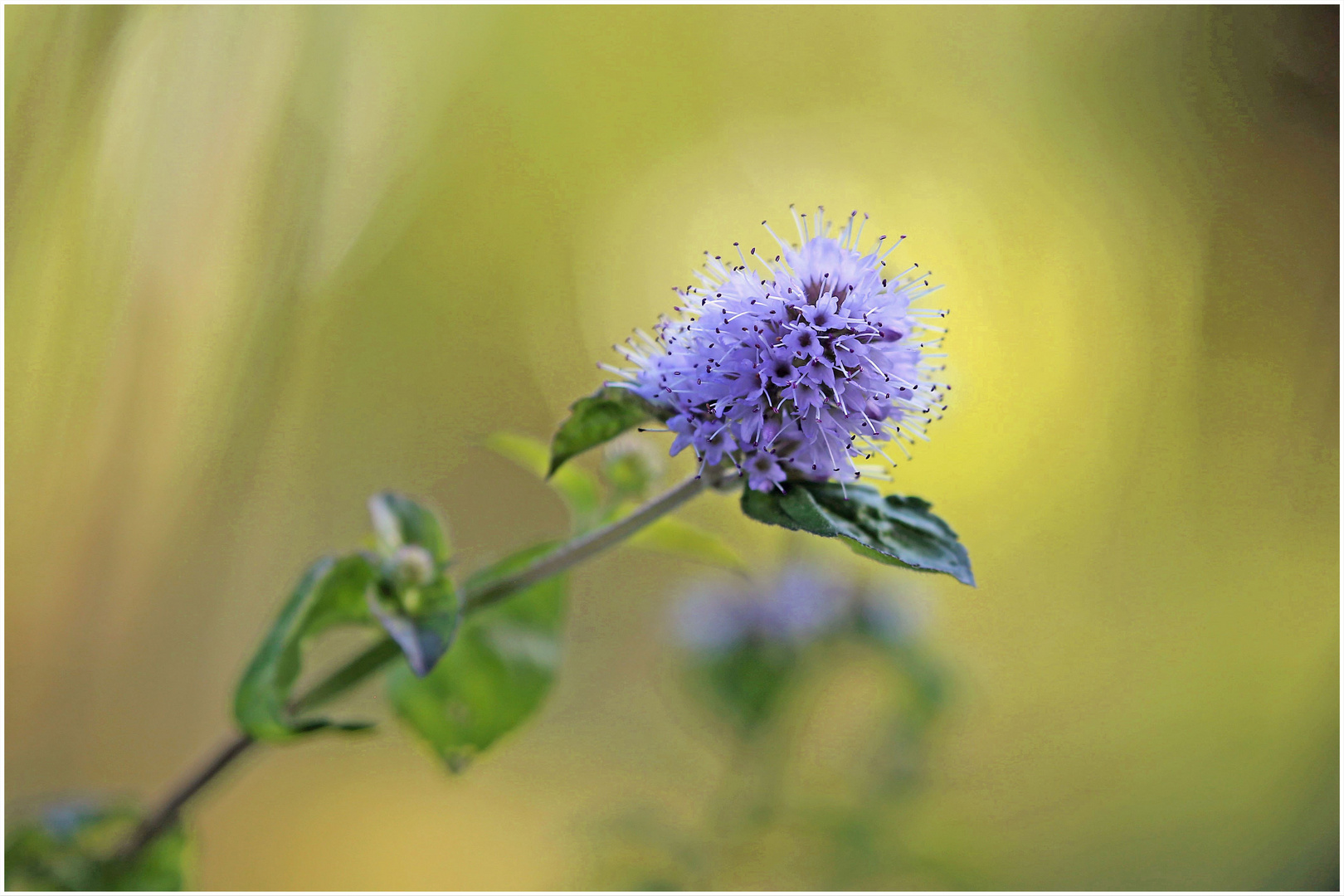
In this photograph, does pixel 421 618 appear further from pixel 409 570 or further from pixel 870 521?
pixel 870 521

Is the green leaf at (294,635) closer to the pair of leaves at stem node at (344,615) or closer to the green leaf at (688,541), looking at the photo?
the pair of leaves at stem node at (344,615)

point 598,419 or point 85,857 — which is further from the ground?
point 598,419

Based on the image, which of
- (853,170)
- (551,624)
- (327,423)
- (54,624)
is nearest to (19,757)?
(54,624)

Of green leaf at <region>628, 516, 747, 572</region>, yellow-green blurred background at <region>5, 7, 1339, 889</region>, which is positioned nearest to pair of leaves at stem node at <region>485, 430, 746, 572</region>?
green leaf at <region>628, 516, 747, 572</region>

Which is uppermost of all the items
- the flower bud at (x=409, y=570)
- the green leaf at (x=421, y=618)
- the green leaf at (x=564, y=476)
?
the green leaf at (x=564, y=476)

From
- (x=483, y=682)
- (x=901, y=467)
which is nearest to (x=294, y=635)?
(x=483, y=682)

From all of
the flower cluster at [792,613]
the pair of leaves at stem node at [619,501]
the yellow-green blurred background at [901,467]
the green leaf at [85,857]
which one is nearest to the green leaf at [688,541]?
the pair of leaves at stem node at [619,501]
